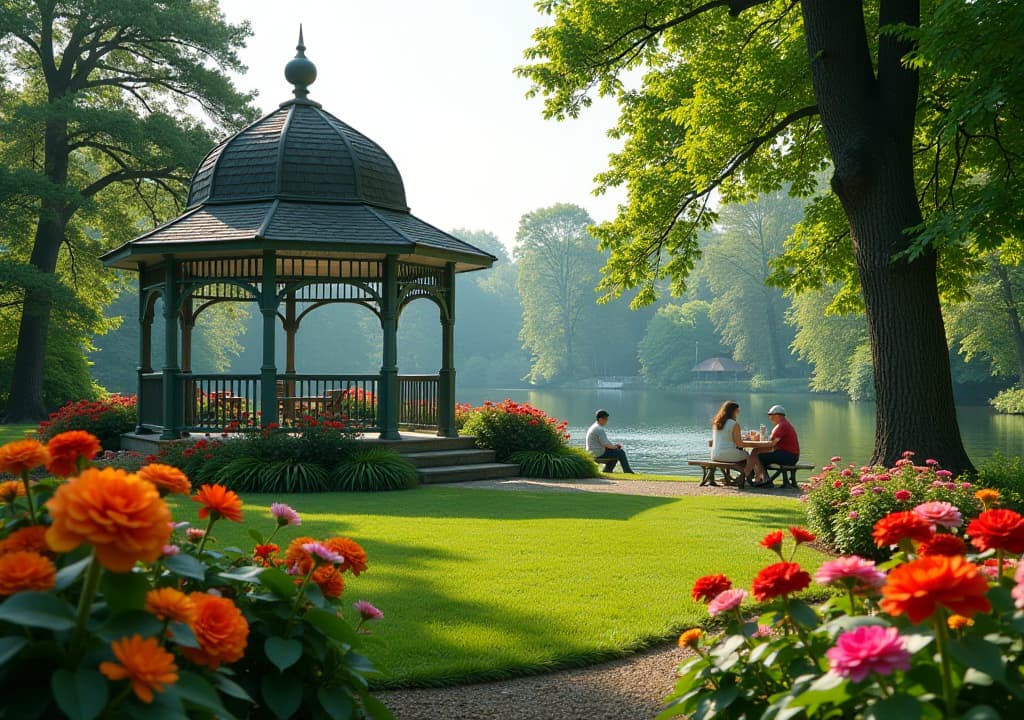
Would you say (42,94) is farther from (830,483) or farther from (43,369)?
(830,483)

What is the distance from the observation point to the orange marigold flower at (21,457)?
2.49 m

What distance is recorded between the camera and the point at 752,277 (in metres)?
67.9

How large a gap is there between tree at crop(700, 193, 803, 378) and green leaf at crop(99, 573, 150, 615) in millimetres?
68029

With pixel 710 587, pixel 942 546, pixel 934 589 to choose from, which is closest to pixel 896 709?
pixel 934 589

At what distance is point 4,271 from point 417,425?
10.6 metres

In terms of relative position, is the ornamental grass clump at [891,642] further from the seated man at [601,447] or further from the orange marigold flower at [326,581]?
the seated man at [601,447]

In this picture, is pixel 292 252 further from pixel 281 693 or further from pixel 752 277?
pixel 752 277

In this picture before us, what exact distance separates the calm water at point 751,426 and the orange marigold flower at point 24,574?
1930 centimetres

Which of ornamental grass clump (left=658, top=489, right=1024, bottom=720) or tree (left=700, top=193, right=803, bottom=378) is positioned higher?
tree (left=700, top=193, right=803, bottom=378)

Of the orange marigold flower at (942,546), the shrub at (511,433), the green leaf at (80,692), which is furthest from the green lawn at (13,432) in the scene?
the orange marigold flower at (942,546)

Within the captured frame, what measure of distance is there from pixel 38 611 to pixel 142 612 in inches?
8.0

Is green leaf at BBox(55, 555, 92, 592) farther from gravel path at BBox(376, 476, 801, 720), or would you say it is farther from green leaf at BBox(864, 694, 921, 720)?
gravel path at BBox(376, 476, 801, 720)

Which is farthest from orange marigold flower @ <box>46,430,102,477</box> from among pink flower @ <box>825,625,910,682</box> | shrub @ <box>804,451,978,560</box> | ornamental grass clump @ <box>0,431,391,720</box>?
shrub @ <box>804,451,978,560</box>

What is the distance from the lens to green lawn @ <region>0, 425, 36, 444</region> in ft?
59.9
